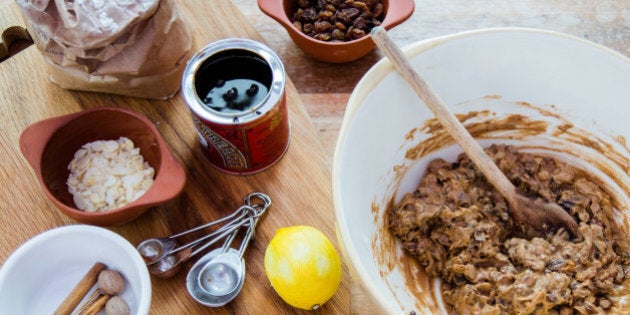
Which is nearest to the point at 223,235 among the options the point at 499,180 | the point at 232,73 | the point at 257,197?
the point at 257,197

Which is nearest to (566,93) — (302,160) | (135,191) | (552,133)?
(552,133)

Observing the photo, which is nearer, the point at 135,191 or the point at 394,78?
the point at 394,78

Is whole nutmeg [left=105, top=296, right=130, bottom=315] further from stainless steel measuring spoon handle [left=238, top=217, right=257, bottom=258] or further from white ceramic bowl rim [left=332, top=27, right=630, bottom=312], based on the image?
white ceramic bowl rim [left=332, top=27, right=630, bottom=312]

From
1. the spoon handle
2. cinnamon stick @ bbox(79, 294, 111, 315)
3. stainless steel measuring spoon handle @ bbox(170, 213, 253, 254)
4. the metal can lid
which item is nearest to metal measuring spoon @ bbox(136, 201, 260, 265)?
stainless steel measuring spoon handle @ bbox(170, 213, 253, 254)

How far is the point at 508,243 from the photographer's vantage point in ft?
3.67

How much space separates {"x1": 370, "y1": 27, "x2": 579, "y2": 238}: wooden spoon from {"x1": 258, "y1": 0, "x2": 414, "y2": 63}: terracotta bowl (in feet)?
0.92

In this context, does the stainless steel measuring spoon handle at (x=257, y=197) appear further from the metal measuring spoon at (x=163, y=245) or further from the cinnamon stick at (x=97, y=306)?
the cinnamon stick at (x=97, y=306)

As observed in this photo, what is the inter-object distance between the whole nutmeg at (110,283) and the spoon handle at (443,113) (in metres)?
0.65

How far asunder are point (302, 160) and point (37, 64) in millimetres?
655

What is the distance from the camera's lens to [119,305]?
1084mm

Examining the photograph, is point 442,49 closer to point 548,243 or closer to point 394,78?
point 394,78

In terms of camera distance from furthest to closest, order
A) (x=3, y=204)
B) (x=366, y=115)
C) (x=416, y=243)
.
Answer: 1. (x=3, y=204)
2. (x=416, y=243)
3. (x=366, y=115)

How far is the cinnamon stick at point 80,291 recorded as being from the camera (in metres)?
1.09

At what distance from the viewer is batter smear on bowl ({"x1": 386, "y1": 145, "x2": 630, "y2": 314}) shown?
3.45 ft
